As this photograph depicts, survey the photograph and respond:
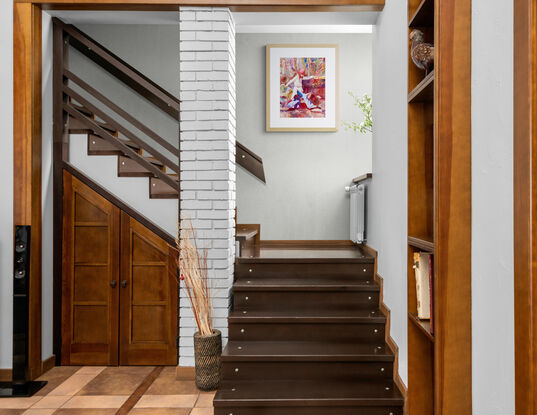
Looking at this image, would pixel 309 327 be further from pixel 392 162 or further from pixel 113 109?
pixel 113 109

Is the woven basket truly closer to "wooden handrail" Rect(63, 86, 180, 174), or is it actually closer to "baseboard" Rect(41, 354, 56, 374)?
"baseboard" Rect(41, 354, 56, 374)

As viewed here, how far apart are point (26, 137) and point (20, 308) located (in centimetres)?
121

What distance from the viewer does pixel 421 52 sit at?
1916mm

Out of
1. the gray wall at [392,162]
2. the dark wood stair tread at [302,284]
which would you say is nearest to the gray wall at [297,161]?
the gray wall at [392,162]

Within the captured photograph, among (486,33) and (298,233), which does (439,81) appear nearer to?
(486,33)

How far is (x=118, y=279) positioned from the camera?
361 centimetres

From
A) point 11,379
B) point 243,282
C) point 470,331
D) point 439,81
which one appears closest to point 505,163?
point 439,81

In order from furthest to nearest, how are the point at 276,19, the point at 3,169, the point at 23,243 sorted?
the point at 276,19 < the point at 3,169 < the point at 23,243

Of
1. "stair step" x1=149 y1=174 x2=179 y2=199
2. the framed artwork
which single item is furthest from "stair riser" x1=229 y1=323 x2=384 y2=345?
the framed artwork

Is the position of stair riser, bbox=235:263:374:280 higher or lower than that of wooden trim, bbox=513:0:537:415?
lower

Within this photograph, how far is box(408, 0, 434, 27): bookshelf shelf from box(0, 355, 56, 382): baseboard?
3.38m

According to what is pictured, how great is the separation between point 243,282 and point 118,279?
99 cm

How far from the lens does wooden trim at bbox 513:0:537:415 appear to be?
109 centimetres

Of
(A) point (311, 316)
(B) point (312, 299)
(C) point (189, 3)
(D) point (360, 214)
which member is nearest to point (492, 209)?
(A) point (311, 316)
